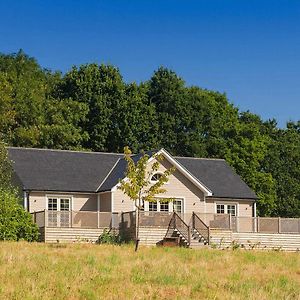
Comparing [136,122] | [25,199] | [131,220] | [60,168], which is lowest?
[131,220]

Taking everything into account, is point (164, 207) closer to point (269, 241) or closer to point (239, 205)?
point (239, 205)

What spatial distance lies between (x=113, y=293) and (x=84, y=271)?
11.6 feet

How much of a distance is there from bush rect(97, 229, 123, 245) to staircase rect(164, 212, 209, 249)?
2665mm

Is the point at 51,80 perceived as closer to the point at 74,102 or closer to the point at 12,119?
the point at 74,102

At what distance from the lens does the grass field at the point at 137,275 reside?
27.0m

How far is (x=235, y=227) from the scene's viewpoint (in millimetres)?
51438

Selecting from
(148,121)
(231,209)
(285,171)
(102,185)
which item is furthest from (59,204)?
(285,171)

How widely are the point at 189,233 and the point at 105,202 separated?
6481mm

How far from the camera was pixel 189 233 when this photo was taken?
47.7 m

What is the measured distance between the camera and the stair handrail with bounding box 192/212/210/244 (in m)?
48.9

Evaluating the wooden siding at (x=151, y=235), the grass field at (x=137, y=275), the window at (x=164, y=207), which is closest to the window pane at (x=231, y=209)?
the window at (x=164, y=207)

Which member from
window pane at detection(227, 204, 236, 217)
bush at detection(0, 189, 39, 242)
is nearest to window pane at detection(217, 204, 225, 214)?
window pane at detection(227, 204, 236, 217)

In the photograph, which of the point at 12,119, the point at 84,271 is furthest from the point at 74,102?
the point at 84,271

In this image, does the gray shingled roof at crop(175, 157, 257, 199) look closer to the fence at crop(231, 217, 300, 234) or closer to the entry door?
the entry door
